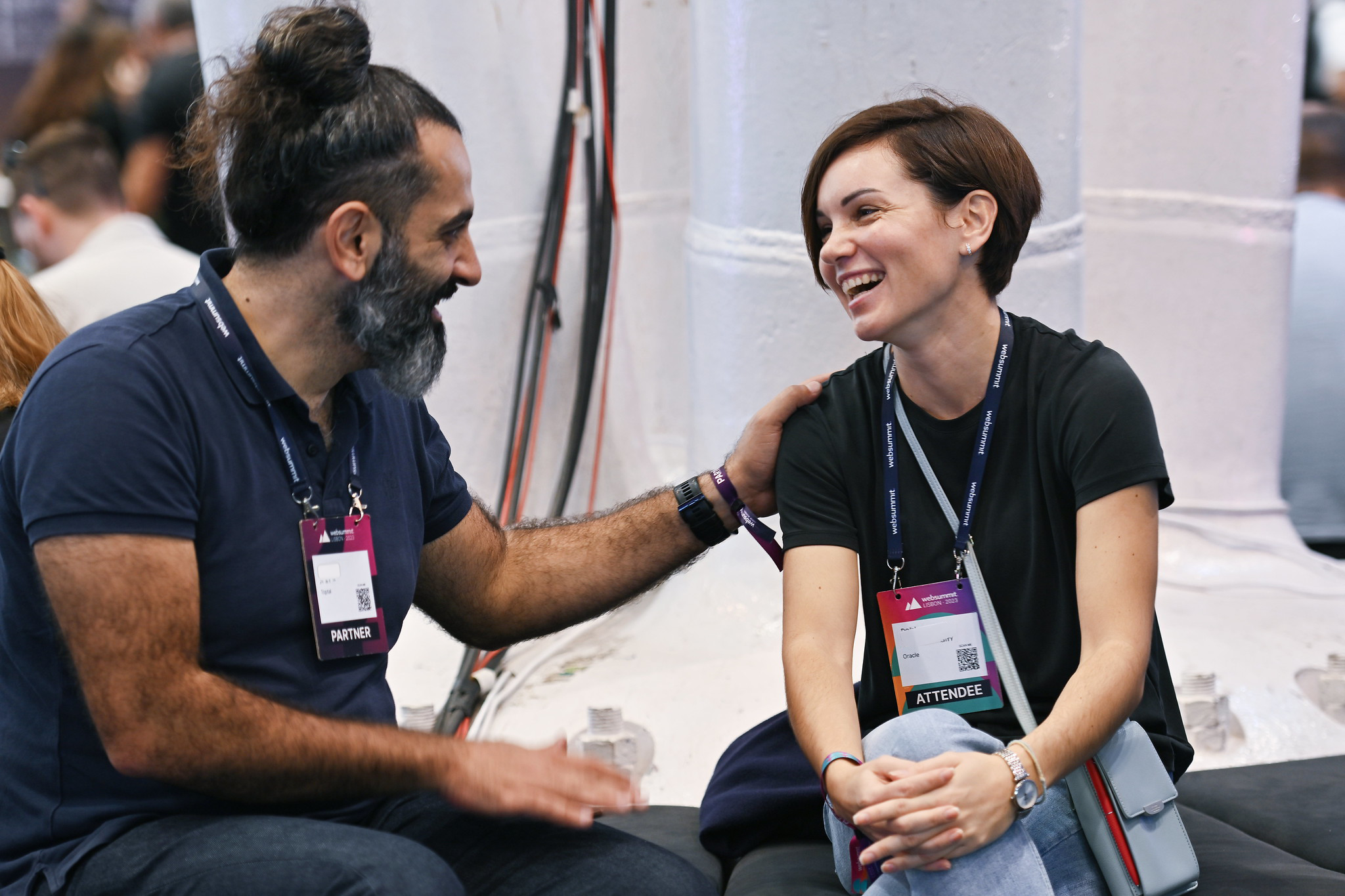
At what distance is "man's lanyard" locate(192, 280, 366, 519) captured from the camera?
5.06ft

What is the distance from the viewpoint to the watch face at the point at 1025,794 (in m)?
1.49

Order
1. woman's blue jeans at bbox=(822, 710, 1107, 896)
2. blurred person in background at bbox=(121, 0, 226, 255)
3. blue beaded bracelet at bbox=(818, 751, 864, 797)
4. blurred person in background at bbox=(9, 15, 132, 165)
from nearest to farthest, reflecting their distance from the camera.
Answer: woman's blue jeans at bbox=(822, 710, 1107, 896) < blue beaded bracelet at bbox=(818, 751, 864, 797) < blurred person in background at bbox=(121, 0, 226, 255) < blurred person in background at bbox=(9, 15, 132, 165)

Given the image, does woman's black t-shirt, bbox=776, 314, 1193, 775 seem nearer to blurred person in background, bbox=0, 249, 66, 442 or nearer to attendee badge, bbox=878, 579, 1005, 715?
attendee badge, bbox=878, 579, 1005, 715

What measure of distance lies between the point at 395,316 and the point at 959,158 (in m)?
0.78

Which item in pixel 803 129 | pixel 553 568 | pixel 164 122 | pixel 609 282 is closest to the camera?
pixel 553 568

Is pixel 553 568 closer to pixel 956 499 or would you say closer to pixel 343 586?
pixel 343 586

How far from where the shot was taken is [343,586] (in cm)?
156

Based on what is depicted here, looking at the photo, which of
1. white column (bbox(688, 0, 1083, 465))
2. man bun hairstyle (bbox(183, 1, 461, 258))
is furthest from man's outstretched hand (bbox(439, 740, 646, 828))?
white column (bbox(688, 0, 1083, 465))

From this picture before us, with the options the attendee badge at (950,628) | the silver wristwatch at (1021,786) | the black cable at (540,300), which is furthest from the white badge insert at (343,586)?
the black cable at (540,300)

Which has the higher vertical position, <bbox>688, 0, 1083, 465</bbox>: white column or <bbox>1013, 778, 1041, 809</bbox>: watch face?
<bbox>688, 0, 1083, 465</bbox>: white column

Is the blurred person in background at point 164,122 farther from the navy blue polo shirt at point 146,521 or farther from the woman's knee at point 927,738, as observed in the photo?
the woman's knee at point 927,738

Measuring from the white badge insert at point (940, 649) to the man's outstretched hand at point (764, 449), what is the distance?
346 millimetres

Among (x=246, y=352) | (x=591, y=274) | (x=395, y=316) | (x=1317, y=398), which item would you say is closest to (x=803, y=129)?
(x=591, y=274)

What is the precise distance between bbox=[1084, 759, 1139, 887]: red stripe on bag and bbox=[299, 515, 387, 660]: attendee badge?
904 mm
